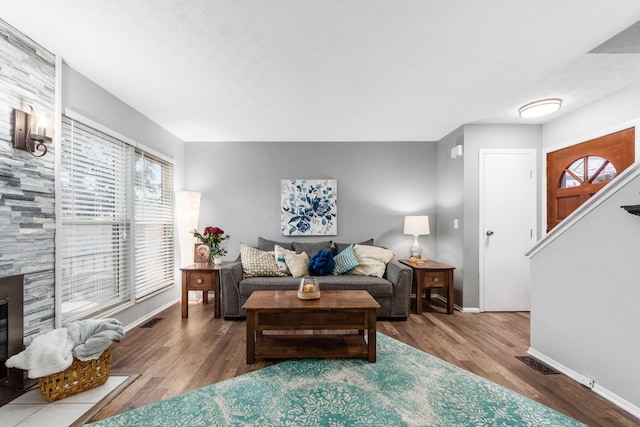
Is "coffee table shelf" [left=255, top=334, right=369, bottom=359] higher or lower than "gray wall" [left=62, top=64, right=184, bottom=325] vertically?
lower

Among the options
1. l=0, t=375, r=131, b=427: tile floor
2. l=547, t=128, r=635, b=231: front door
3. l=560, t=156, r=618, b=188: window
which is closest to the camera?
l=0, t=375, r=131, b=427: tile floor

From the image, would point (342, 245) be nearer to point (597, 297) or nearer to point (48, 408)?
point (597, 297)

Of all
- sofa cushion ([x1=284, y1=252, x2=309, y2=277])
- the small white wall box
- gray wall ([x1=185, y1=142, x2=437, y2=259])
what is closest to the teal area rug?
sofa cushion ([x1=284, y1=252, x2=309, y2=277])

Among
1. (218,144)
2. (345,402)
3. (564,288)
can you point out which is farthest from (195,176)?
(564,288)

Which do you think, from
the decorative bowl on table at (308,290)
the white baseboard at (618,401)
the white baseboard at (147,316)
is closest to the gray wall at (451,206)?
the white baseboard at (618,401)

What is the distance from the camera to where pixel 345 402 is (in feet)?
6.03

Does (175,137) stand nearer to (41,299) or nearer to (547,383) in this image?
(41,299)

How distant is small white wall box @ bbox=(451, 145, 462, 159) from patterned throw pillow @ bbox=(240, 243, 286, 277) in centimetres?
274

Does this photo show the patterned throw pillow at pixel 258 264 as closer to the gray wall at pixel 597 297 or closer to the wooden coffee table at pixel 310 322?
the wooden coffee table at pixel 310 322

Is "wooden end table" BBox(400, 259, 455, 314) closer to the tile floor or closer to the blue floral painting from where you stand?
the blue floral painting

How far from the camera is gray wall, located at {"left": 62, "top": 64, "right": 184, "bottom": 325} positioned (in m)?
2.48

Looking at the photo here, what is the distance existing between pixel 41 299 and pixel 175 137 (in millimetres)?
2702

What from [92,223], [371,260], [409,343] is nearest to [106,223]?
[92,223]

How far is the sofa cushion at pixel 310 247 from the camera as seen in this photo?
4121 mm
